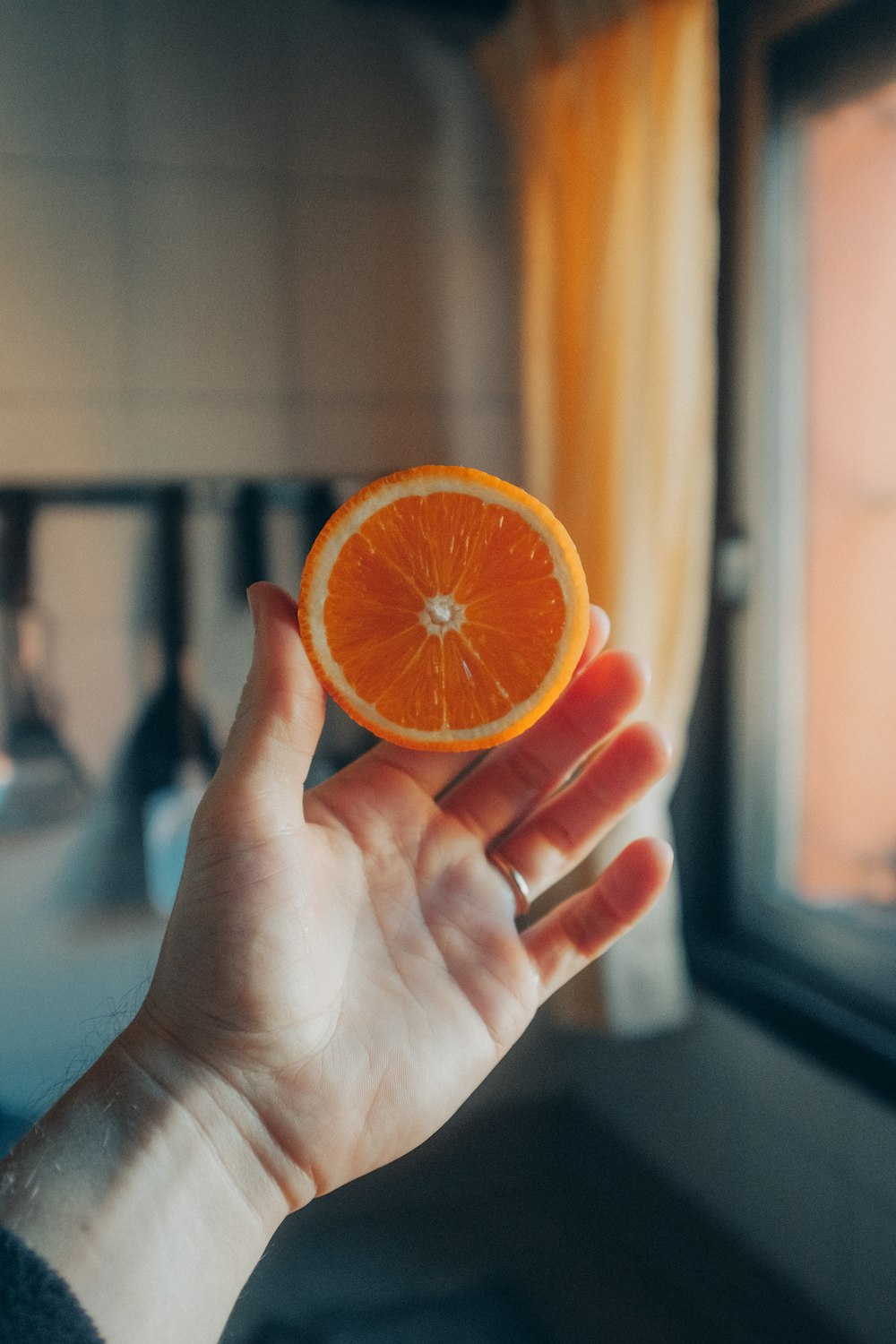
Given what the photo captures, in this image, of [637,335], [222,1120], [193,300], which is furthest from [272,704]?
[193,300]

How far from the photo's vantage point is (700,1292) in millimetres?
1098

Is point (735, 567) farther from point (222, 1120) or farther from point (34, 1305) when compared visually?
point (34, 1305)

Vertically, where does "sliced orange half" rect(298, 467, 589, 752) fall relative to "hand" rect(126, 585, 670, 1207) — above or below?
above

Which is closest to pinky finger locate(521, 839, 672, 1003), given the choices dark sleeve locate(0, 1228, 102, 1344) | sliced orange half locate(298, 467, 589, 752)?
sliced orange half locate(298, 467, 589, 752)

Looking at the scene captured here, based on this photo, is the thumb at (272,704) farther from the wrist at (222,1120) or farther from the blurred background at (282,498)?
the blurred background at (282,498)

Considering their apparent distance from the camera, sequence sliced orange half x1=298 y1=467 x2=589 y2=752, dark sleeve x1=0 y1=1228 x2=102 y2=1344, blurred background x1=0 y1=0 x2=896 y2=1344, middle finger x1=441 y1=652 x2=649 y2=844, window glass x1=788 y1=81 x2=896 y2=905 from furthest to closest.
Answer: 1. blurred background x1=0 y1=0 x2=896 y2=1344
2. window glass x1=788 y1=81 x2=896 y2=905
3. middle finger x1=441 y1=652 x2=649 y2=844
4. sliced orange half x1=298 y1=467 x2=589 y2=752
5. dark sleeve x1=0 y1=1228 x2=102 y2=1344

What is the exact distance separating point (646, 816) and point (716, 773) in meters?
0.18

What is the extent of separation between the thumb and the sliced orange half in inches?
0.5

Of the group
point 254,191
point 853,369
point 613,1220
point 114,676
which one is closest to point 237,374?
point 254,191

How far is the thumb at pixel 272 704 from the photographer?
1.72 feet

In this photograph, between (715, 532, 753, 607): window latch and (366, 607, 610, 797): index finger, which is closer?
(366, 607, 610, 797): index finger

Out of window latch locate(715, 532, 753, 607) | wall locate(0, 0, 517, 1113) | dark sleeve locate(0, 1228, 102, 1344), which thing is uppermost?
wall locate(0, 0, 517, 1113)

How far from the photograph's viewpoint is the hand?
0.53 meters

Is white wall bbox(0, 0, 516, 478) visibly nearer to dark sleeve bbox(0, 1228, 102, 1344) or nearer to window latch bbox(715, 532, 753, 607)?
window latch bbox(715, 532, 753, 607)
